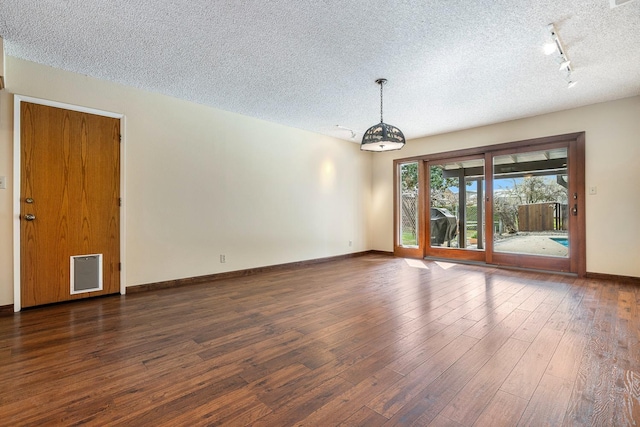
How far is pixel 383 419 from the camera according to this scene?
1492 mm

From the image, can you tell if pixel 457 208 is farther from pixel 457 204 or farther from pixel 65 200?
pixel 65 200

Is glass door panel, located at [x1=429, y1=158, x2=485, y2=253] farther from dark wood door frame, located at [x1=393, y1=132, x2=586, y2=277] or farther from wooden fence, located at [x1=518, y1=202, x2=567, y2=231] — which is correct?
wooden fence, located at [x1=518, y1=202, x2=567, y2=231]

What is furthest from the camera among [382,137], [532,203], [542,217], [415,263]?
[415,263]

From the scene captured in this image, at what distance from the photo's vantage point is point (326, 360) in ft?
6.91

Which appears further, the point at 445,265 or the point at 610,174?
the point at 445,265

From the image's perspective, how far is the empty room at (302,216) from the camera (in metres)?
1.80

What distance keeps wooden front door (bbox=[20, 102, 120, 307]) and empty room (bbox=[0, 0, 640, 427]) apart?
2 cm

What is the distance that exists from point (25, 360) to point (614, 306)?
18.2 feet

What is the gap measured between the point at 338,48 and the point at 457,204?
465 cm

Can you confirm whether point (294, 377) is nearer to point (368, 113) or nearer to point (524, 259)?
point (368, 113)

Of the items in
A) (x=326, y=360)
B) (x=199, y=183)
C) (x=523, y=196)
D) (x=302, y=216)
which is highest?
(x=199, y=183)

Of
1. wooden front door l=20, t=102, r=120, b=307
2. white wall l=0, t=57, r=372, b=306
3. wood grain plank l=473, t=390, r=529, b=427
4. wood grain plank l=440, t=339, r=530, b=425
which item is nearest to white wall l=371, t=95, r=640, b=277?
wood grain plank l=440, t=339, r=530, b=425

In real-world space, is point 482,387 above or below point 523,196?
below

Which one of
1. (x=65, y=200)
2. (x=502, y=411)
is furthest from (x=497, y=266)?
(x=65, y=200)
